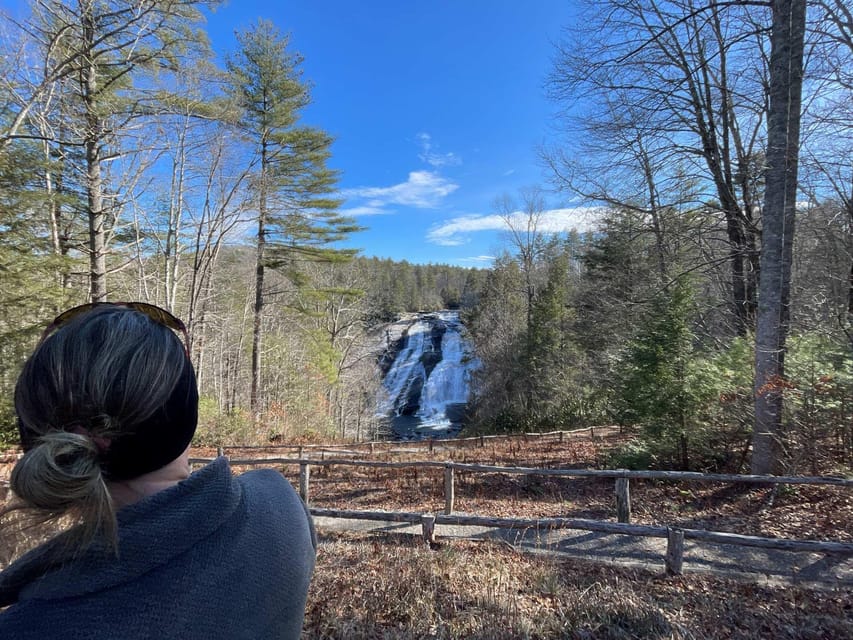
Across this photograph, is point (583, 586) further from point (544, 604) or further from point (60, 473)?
point (60, 473)

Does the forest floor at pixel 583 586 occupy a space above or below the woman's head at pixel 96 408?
below

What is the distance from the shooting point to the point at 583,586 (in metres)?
4.08

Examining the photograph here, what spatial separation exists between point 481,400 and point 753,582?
20.5 m

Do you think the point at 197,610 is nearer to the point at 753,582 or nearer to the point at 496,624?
the point at 496,624

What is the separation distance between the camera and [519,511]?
7172mm

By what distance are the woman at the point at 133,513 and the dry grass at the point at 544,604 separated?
301cm

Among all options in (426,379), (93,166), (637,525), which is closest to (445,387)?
(426,379)

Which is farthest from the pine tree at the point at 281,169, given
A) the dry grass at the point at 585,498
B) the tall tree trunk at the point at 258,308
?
the dry grass at the point at 585,498

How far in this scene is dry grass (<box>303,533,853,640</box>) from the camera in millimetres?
3133

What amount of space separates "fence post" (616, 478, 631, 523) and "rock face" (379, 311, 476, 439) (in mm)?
22839

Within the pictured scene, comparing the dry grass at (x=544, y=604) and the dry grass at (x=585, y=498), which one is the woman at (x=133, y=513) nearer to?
the dry grass at (x=544, y=604)

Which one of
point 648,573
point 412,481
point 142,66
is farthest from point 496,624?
point 142,66

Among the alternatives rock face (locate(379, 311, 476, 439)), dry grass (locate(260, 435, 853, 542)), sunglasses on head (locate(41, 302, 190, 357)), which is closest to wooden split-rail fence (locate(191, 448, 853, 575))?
dry grass (locate(260, 435, 853, 542))

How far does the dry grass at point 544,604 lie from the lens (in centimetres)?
313
